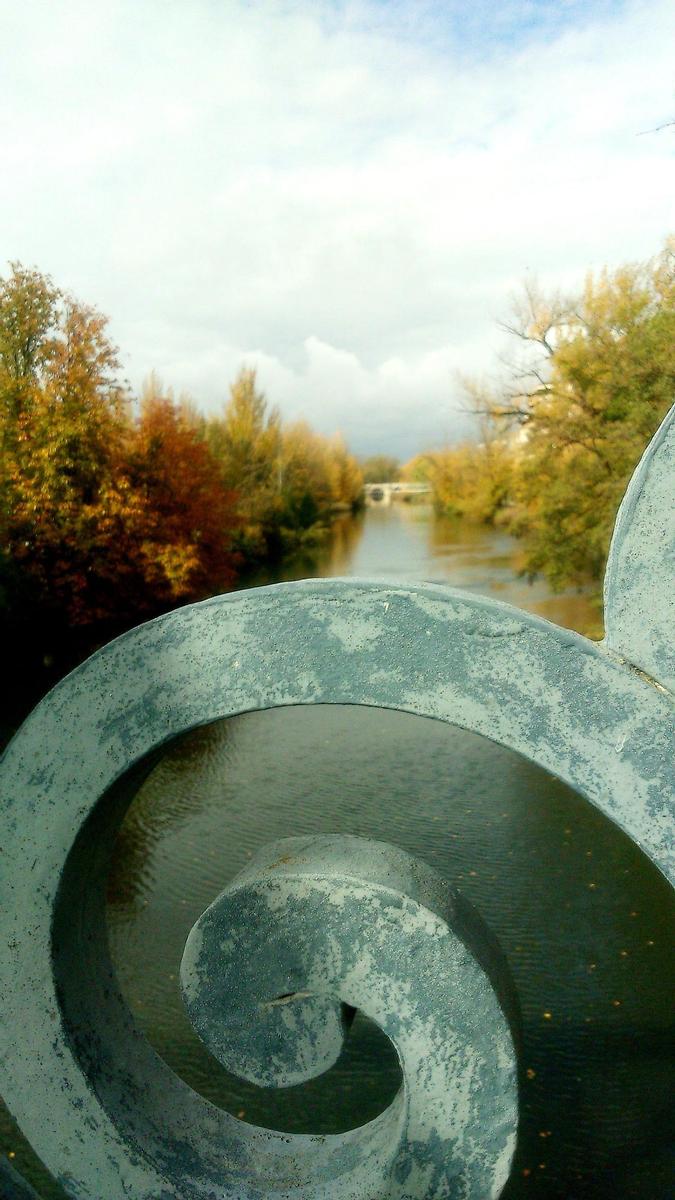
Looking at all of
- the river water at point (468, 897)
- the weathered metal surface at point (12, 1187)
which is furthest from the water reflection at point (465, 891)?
the weathered metal surface at point (12, 1187)

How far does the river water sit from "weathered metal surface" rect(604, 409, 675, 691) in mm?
388

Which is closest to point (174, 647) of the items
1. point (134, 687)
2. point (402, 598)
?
point (134, 687)

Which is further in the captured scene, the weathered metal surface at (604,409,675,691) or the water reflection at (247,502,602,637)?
the water reflection at (247,502,602,637)

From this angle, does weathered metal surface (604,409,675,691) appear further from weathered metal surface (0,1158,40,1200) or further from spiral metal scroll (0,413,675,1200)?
weathered metal surface (0,1158,40,1200)

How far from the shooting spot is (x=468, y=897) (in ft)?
21.9

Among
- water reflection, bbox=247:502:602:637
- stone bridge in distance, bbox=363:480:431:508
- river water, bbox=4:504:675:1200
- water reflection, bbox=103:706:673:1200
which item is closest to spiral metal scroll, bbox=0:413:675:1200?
river water, bbox=4:504:675:1200

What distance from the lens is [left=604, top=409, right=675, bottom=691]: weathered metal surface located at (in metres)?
1.46

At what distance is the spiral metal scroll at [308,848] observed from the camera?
1488 mm

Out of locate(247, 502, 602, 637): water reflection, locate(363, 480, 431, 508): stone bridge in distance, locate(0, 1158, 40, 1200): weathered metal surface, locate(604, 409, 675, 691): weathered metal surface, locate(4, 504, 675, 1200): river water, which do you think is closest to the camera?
locate(604, 409, 675, 691): weathered metal surface

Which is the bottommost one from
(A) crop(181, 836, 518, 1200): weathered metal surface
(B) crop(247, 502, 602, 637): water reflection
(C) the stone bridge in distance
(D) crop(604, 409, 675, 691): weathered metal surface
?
(B) crop(247, 502, 602, 637): water reflection

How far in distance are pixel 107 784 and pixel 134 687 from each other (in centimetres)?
20

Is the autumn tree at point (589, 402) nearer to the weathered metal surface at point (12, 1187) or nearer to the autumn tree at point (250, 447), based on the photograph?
the autumn tree at point (250, 447)

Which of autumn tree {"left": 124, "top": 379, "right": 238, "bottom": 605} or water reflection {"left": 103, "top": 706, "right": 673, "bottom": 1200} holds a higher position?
autumn tree {"left": 124, "top": 379, "right": 238, "bottom": 605}

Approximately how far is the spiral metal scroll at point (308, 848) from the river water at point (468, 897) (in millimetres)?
232
